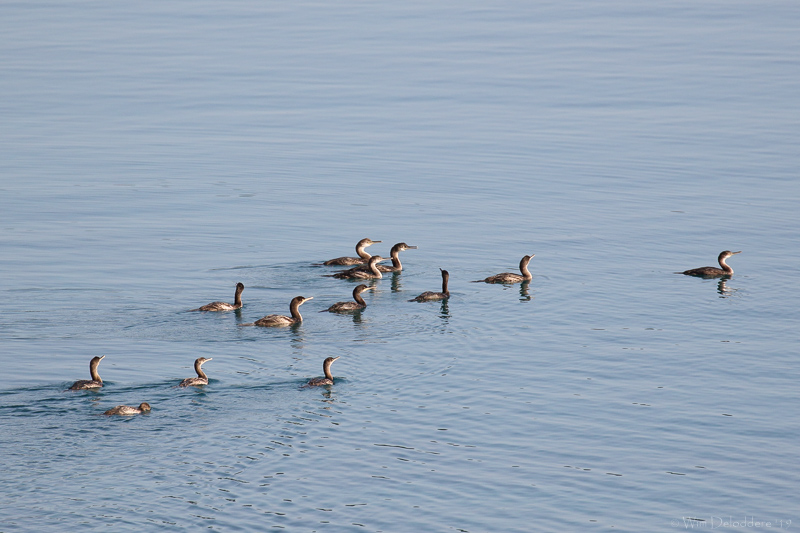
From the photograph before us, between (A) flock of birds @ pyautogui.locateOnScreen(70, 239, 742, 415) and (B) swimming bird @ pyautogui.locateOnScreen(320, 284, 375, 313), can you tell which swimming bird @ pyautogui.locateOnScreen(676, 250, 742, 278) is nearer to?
(A) flock of birds @ pyautogui.locateOnScreen(70, 239, 742, 415)

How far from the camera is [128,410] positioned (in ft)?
60.5

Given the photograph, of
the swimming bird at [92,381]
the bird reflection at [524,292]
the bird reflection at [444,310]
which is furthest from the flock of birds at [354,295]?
the bird reflection at [444,310]

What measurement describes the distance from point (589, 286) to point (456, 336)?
17.4 feet

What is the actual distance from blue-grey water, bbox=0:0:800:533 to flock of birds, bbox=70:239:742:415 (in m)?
0.29

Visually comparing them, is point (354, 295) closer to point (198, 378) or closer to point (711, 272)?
point (198, 378)

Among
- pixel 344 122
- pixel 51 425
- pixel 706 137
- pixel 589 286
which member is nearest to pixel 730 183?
pixel 706 137

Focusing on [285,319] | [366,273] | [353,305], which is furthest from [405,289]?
[285,319]

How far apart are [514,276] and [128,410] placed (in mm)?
12043

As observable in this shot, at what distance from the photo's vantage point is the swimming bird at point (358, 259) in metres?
29.2

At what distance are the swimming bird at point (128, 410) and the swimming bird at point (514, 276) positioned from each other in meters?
11.4

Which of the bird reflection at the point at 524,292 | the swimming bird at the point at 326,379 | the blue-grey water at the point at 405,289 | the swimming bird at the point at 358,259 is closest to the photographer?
the blue-grey water at the point at 405,289

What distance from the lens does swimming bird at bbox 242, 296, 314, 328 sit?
2416 cm

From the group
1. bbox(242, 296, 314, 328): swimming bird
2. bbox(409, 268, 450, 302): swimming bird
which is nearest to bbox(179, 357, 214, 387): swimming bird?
bbox(242, 296, 314, 328): swimming bird

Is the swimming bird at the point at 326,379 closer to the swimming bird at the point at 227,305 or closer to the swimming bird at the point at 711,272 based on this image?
the swimming bird at the point at 227,305
